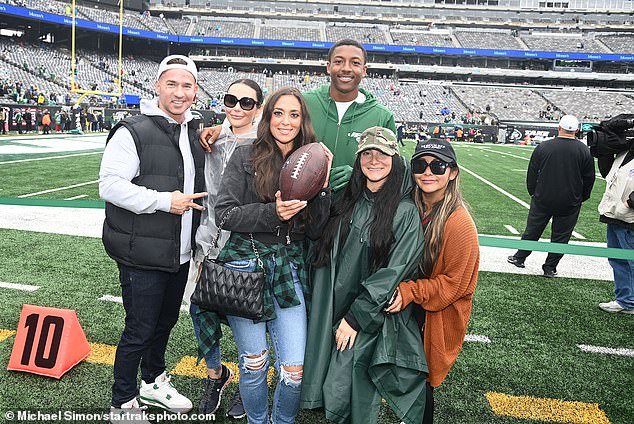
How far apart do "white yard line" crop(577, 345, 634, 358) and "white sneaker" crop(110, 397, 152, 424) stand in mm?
3013

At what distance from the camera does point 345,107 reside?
291 cm

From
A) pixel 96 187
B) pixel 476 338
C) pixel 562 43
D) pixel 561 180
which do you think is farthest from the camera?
pixel 562 43

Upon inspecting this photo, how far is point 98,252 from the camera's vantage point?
5609mm

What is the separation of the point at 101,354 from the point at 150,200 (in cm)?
157

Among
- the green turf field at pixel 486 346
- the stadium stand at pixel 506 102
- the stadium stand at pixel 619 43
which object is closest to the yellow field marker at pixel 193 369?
the green turf field at pixel 486 346

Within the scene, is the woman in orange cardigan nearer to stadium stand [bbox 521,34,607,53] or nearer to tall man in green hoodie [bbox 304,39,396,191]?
tall man in green hoodie [bbox 304,39,396,191]

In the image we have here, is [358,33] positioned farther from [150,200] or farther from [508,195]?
[150,200]

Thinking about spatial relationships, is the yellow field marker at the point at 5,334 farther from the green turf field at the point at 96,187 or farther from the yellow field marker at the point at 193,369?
the green turf field at the point at 96,187

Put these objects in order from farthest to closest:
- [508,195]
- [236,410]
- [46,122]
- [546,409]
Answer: [46,122], [508,195], [546,409], [236,410]

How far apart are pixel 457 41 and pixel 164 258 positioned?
62.9m

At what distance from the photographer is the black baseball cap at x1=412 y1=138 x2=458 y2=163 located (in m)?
2.14

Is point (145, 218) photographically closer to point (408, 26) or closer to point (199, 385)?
point (199, 385)

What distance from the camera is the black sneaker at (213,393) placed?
2716mm

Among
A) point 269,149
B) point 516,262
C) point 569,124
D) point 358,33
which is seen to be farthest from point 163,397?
point 358,33
